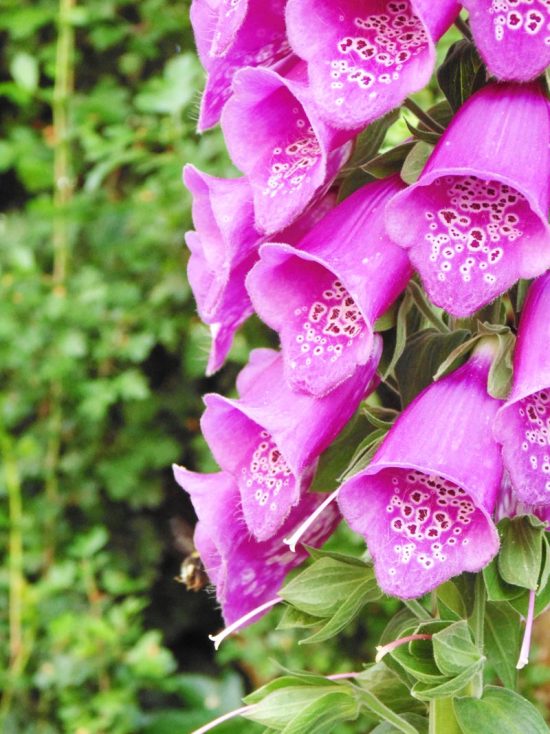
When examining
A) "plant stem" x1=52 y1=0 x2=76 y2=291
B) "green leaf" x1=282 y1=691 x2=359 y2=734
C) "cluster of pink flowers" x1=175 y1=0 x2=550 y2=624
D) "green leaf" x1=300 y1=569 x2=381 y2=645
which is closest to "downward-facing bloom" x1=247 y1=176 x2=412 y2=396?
"cluster of pink flowers" x1=175 y1=0 x2=550 y2=624

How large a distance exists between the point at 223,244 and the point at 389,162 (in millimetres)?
154

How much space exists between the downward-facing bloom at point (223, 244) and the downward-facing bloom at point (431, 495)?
190mm

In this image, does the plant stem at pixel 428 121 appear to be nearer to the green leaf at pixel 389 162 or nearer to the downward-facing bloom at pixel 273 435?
the green leaf at pixel 389 162

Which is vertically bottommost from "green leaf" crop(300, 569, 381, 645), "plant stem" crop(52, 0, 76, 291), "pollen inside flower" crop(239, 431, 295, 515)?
"plant stem" crop(52, 0, 76, 291)

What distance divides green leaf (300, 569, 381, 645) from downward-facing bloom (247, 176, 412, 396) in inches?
8.2

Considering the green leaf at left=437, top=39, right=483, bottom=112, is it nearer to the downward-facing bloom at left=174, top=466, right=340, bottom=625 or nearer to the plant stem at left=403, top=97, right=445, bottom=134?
the plant stem at left=403, top=97, right=445, bottom=134

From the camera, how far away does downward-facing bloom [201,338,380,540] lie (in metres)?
0.87

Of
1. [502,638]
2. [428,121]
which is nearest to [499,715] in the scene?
[502,638]

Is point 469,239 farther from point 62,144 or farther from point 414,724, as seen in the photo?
point 62,144

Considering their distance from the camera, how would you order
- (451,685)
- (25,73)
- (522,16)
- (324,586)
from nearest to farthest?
(522,16) → (451,685) → (324,586) → (25,73)

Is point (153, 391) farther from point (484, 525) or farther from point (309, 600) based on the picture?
point (484, 525)

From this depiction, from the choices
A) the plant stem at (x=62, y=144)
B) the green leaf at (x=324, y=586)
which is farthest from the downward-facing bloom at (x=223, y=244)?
the plant stem at (x=62, y=144)

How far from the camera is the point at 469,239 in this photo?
80 cm

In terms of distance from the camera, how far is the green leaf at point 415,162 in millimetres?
868
